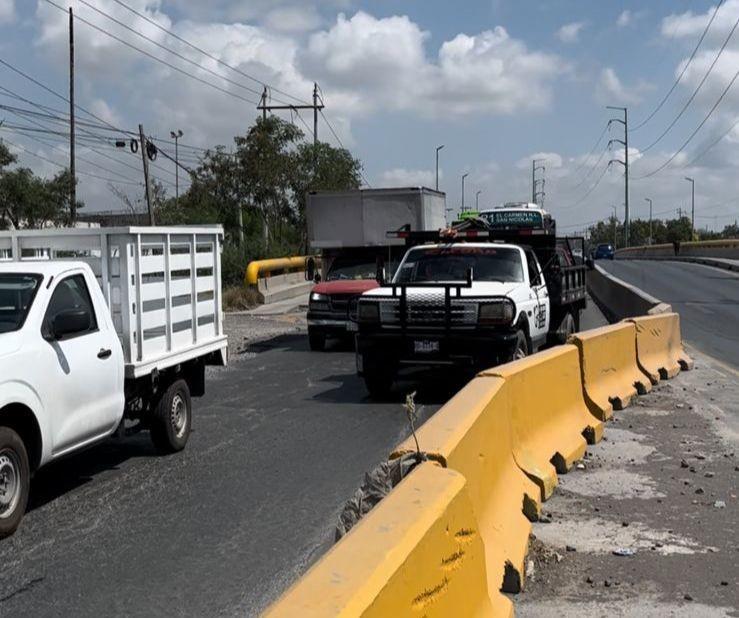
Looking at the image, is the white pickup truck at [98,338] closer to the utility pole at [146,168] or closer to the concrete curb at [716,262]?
the utility pole at [146,168]

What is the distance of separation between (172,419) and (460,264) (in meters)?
5.78

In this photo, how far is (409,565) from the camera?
3188 mm

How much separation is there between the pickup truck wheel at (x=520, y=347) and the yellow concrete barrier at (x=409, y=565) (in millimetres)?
7302

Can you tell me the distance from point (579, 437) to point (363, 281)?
34.1ft

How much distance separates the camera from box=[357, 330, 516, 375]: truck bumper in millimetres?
11477

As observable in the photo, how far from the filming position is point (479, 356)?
37.7 ft

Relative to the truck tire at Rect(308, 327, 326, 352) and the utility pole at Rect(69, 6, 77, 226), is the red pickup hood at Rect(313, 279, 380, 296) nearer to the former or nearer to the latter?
the truck tire at Rect(308, 327, 326, 352)

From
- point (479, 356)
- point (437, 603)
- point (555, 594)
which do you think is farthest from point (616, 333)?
point (437, 603)

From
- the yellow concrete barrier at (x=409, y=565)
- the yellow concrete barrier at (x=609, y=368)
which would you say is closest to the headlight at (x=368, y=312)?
the yellow concrete barrier at (x=609, y=368)

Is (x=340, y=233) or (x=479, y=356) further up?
(x=340, y=233)

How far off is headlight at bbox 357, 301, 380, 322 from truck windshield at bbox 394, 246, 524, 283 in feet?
4.16

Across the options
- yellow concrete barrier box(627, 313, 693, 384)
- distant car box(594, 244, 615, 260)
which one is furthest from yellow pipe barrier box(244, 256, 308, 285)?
distant car box(594, 244, 615, 260)

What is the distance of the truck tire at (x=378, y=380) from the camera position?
11906 millimetres

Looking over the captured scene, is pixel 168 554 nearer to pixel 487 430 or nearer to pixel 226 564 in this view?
pixel 226 564
